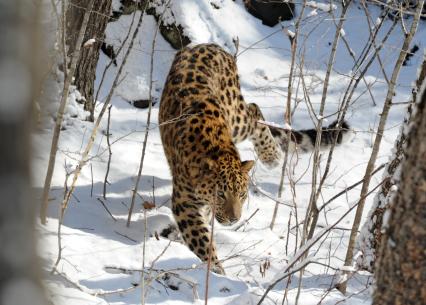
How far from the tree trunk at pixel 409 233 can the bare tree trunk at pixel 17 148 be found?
1380 millimetres

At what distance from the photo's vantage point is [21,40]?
55 cm

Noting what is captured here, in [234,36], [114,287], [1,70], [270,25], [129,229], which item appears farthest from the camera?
[270,25]

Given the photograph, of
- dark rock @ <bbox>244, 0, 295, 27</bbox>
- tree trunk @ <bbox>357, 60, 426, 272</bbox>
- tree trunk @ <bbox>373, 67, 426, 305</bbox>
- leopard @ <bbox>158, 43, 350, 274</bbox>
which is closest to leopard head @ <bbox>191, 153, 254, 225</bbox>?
leopard @ <bbox>158, 43, 350, 274</bbox>

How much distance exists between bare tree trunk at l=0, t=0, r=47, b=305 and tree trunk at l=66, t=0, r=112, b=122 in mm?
5576

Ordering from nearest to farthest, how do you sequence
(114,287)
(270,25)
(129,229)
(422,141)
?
(422,141) < (114,287) < (129,229) < (270,25)

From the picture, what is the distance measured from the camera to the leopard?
5.40 meters

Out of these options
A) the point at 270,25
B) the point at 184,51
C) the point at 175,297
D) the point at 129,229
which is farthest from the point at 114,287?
the point at 270,25

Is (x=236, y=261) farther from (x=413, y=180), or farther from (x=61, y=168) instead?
(x=413, y=180)

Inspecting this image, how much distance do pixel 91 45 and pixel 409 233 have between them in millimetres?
5066

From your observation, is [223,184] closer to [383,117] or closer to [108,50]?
[383,117]

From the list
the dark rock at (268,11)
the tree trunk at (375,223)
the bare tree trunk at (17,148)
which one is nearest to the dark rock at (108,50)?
the dark rock at (268,11)

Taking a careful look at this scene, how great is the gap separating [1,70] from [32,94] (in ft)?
0.12

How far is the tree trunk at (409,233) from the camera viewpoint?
71.1 inches

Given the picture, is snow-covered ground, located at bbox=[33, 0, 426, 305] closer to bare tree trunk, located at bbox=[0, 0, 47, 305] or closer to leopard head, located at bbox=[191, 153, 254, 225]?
bare tree trunk, located at bbox=[0, 0, 47, 305]
